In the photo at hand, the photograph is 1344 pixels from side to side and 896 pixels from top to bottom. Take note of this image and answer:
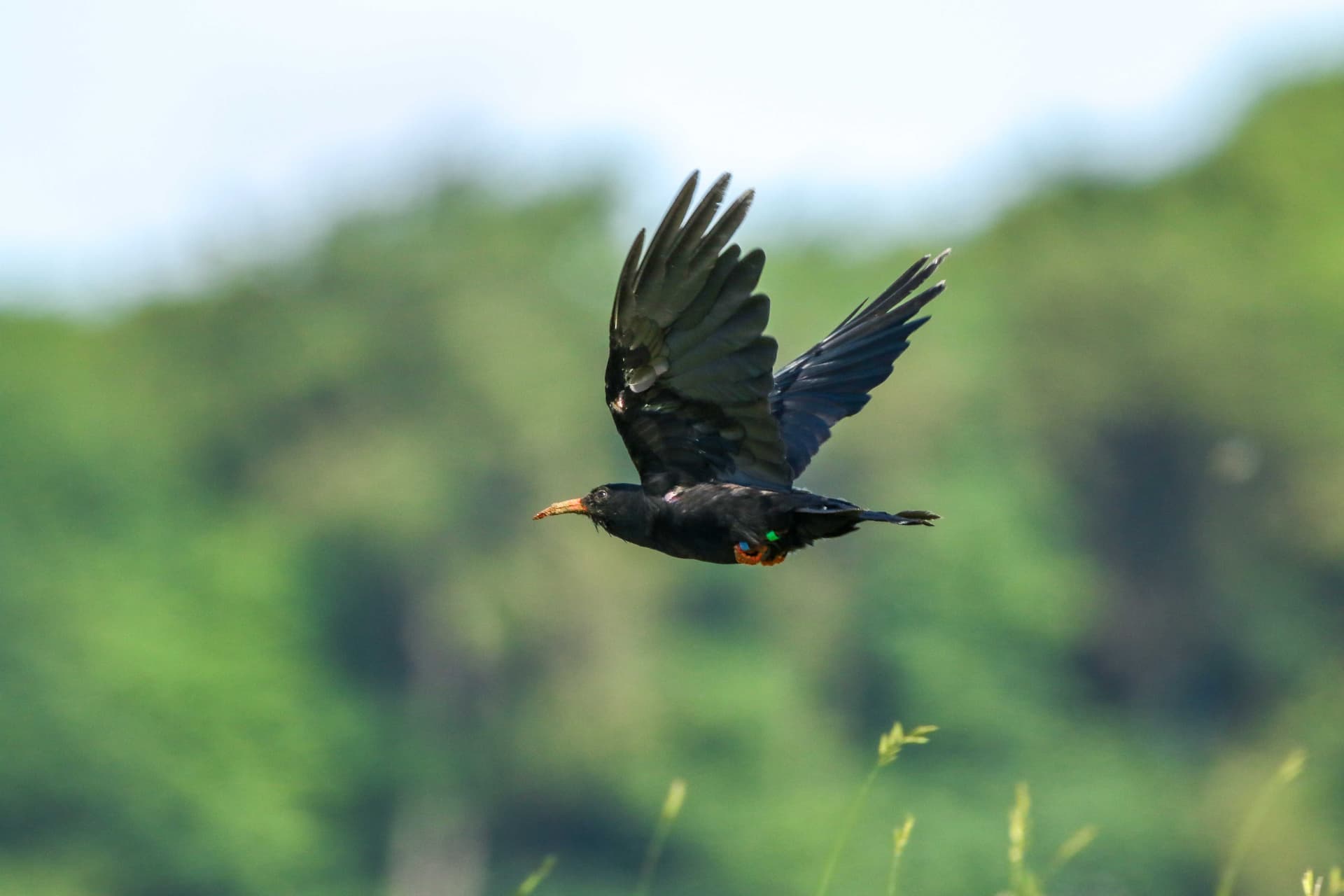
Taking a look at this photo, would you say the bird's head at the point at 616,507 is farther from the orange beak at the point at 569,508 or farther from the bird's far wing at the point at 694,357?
the bird's far wing at the point at 694,357

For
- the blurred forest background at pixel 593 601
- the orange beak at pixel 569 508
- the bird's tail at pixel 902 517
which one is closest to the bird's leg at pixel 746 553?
the bird's tail at pixel 902 517

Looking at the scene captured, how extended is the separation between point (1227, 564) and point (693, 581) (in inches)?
529

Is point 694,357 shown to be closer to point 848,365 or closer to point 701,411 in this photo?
point 701,411

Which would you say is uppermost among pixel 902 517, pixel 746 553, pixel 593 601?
pixel 593 601

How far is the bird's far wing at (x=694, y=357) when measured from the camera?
6.18 meters

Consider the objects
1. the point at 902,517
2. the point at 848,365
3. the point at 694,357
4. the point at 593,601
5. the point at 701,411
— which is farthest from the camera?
the point at 593,601

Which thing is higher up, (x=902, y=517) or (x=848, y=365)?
(x=848, y=365)

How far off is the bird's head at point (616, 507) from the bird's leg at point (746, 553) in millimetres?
317

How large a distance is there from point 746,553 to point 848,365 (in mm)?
1877

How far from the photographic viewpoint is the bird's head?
6.59 metres

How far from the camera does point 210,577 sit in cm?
5628

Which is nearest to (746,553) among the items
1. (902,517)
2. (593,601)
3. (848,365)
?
(902,517)

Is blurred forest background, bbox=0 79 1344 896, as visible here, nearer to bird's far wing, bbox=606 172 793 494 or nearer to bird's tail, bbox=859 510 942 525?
bird's far wing, bbox=606 172 793 494

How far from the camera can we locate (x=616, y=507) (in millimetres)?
6609
